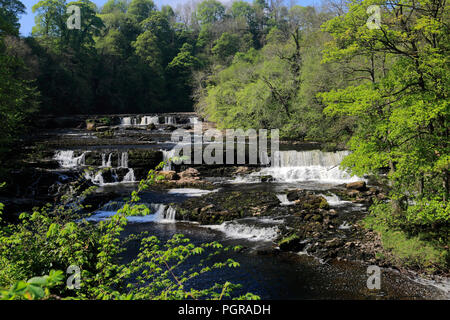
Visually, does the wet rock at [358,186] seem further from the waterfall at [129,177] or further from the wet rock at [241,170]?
the waterfall at [129,177]

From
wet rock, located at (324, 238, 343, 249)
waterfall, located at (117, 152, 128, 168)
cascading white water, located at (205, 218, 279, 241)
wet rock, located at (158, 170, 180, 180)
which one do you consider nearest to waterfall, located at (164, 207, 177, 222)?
cascading white water, located at (205, 218, 279, 241)

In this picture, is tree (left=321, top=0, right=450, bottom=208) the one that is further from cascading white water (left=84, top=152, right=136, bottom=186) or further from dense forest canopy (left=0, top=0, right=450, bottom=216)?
cascading white water (left=84, top=152, right=136, bottom=186)

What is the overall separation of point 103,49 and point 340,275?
54.0 meters

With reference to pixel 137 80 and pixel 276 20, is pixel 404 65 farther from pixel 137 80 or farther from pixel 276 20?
pixel 276 20

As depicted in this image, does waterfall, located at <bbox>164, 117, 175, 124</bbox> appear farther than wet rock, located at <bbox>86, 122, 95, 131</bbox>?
Yes

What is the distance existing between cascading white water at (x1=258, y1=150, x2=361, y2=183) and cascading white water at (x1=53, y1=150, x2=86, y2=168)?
11816 millimetres

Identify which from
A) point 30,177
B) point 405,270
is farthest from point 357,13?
point 30,177

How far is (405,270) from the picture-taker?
28.0ft

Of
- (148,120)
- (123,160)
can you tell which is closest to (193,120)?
(148,120)

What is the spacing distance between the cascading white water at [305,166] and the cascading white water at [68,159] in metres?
11.8

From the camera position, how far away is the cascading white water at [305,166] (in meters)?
19.7

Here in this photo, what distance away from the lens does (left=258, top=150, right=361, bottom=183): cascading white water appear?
19719mm

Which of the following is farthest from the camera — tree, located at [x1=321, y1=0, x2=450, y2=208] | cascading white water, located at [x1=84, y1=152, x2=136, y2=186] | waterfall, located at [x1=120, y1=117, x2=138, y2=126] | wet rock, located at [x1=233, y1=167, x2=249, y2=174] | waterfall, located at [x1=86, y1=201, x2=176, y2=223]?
waterfall, located at [x1=120, y1=117, x2=138, y2=126]

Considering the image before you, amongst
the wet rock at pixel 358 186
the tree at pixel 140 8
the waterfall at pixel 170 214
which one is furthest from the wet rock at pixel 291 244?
the tree at pixel 140 8
